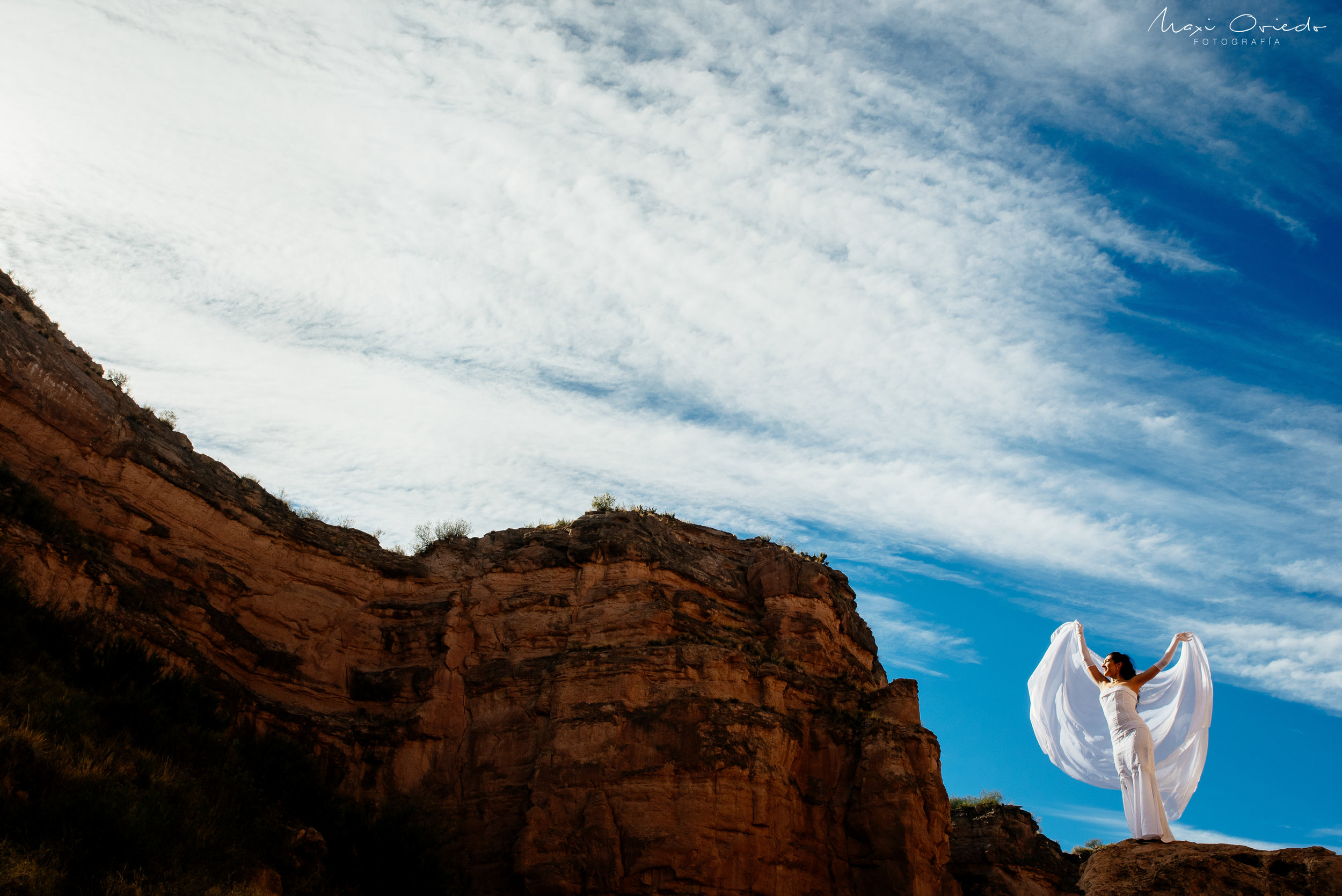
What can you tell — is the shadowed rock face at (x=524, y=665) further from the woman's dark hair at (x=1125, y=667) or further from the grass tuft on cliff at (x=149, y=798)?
the woman's dark hair at (x=1125, y=667)

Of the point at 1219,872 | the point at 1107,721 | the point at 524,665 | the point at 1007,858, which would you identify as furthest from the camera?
the point at 524,665

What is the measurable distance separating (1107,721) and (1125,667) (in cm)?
86

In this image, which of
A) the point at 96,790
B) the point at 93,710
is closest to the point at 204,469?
the point at 93,710

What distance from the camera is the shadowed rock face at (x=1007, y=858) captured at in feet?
79.4

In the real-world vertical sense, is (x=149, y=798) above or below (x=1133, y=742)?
below

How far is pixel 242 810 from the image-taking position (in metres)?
16.8

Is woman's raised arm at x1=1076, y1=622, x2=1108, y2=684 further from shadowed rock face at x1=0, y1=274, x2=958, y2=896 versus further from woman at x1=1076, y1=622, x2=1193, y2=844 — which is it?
shadowed rock face at x1=0, y1=274, x2=958, y2=896

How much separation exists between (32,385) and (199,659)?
6888mm

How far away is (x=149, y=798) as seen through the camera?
14586 mm

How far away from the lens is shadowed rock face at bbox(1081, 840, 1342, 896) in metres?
12.0

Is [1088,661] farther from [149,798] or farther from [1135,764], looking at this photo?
[149,798]

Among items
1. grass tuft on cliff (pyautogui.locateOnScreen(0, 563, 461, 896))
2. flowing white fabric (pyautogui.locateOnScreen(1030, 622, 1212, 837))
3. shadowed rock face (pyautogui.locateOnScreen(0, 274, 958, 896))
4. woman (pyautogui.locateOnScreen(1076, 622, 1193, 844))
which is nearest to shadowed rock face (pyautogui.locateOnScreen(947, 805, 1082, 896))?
shadowed rock face (pyautogui.locateOnScreen(0, 274, 958, 896))

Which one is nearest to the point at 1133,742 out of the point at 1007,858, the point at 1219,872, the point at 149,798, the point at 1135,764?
the point at 1135,764

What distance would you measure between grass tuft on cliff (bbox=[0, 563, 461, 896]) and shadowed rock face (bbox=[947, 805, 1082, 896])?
40.2ft
